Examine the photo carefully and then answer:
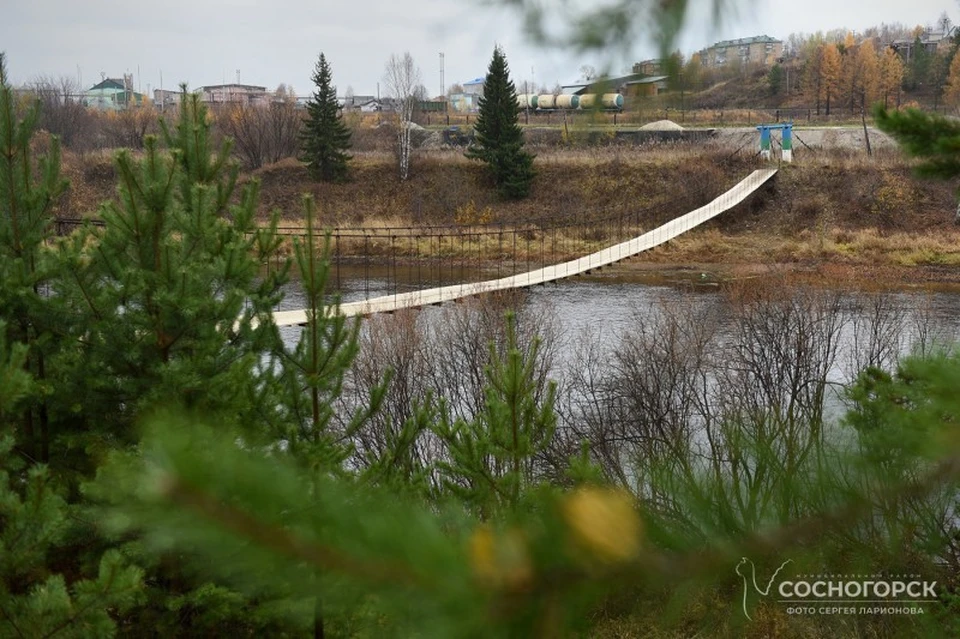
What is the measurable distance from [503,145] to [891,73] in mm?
16074

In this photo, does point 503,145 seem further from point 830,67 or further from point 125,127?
point 830,67

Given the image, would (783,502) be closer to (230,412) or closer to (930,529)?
(930,529)

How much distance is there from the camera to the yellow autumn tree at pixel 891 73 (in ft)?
4.83

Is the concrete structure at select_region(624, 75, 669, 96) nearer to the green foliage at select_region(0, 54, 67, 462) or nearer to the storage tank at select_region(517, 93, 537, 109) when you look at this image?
the storage tank at select_region(517, 93, 537, 109)

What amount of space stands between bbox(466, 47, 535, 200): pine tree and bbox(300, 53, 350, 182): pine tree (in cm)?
273

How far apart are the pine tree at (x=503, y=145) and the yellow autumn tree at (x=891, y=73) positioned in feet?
42.1

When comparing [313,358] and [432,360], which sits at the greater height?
[313,358]

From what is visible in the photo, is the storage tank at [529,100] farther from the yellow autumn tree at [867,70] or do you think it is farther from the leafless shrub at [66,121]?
the leafless shrub at [66,121]

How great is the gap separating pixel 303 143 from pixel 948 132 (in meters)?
21.6

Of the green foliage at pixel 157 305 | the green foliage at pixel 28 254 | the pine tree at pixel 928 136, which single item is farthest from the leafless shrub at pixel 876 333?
the pine tree at pixel 928 136

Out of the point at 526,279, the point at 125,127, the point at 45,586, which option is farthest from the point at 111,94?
the point at 45,586

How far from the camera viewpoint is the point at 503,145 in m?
17.3

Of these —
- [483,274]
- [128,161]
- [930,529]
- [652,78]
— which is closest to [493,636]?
[652,78]

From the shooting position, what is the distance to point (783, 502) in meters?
0.65
